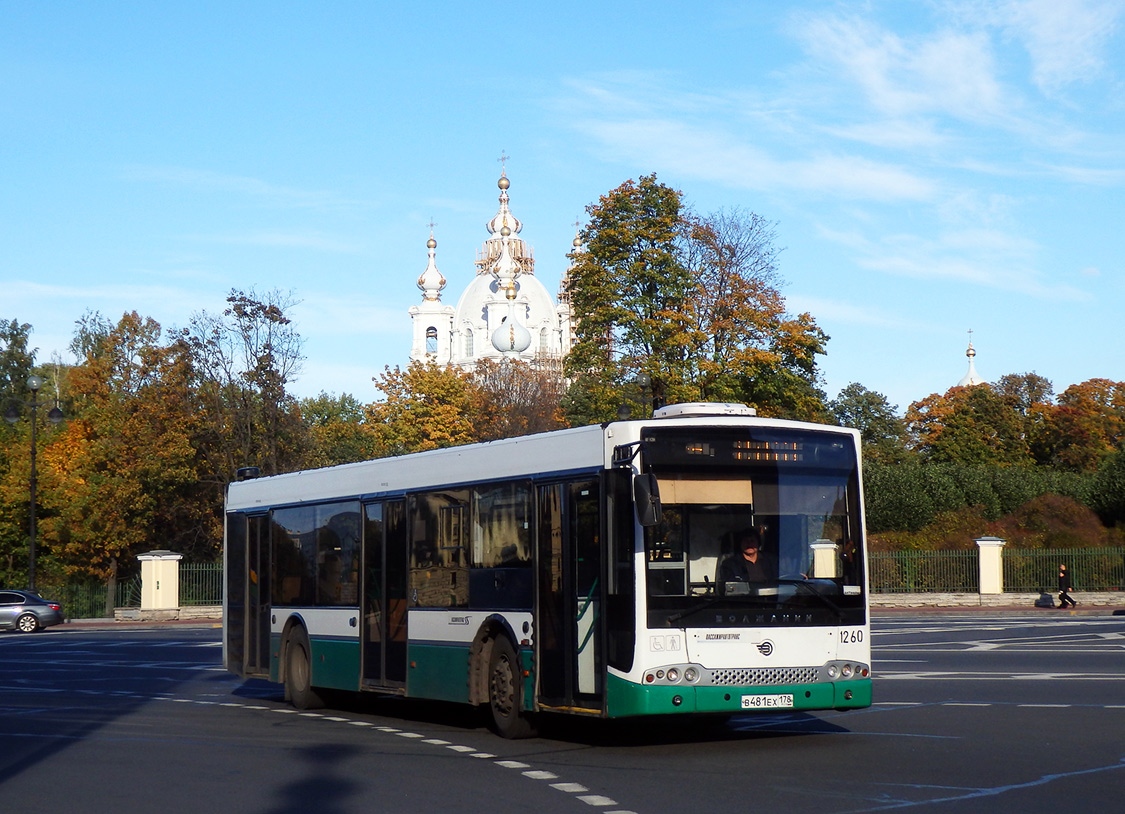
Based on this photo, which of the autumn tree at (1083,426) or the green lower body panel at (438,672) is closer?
the green lower body panel at (438,672)

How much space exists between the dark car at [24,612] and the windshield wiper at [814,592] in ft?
126

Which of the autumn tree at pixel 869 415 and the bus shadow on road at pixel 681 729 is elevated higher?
the autumn tree at pixel 869 415

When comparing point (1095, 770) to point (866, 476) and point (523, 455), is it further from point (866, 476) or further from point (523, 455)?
point (866, 476)

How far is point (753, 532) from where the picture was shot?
12.6m

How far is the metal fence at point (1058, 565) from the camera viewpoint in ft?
159

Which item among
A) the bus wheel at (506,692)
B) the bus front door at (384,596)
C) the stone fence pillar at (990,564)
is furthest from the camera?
the stone fence pillar at (990,564)

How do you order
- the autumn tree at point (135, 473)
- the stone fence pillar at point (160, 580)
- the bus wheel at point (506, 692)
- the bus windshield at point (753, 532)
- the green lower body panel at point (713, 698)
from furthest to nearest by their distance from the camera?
1. the autumn tree at point (135, 473)
2. the stone fence pillar at point (160, 580)
3. the bus wheel at point (506, 692)
4. the bus windshield at point (753, 532)
5. the green lower body panel at point (713, 698)

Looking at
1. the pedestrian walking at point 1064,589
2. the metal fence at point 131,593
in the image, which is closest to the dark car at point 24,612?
the metal fence at point 131,593

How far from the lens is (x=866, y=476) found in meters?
57.9

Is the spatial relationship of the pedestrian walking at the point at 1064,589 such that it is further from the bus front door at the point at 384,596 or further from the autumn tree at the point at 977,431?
the autumn tree at the point at 977,431

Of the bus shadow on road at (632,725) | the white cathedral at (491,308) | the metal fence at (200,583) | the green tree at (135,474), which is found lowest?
the bus shadow on road at (632,725)

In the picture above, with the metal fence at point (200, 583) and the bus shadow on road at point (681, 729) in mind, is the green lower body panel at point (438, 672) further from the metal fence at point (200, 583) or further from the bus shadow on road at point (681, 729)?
the metal fence at point (200, 583)

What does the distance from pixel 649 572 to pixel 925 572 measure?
38455 mm

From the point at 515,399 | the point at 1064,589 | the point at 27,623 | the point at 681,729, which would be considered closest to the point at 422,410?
the point at 515,399
